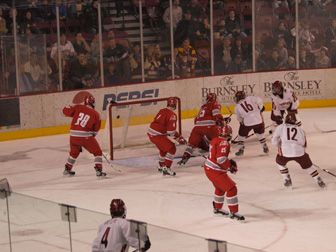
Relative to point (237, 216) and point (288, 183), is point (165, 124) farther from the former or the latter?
point (237, 216)

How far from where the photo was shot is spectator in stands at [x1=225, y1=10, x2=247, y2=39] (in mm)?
14883

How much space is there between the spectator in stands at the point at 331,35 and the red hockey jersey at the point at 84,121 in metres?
7.86

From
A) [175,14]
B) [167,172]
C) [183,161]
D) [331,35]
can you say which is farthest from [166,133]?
[331,35]

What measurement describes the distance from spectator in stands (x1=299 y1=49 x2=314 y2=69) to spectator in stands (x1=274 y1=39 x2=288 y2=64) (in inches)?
12.9

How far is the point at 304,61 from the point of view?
1512cm

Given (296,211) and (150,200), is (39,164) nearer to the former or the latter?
(150,200)

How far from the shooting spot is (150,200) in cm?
805

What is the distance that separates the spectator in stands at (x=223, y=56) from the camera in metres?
14.7

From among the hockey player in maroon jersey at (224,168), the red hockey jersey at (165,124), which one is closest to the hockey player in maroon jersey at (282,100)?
the red hockey jersey at (165,124)

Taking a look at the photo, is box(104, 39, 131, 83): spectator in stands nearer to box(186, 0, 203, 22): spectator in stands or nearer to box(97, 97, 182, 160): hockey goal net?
box(186, 0, 203, 22): spectator in stands

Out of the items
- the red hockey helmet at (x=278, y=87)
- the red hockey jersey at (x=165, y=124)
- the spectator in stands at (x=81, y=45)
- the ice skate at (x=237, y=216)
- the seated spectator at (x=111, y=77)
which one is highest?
the spectator in stands at (x=81, y=45)

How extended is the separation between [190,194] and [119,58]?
5.90 m

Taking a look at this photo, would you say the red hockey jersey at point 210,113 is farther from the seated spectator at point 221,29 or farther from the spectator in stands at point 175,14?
the seated spectator at point 221,29

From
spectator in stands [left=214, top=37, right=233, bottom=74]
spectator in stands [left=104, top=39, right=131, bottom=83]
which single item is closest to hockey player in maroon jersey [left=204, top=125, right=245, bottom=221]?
spectator in stands [left=104, top=39, right=131, bottom=83]
